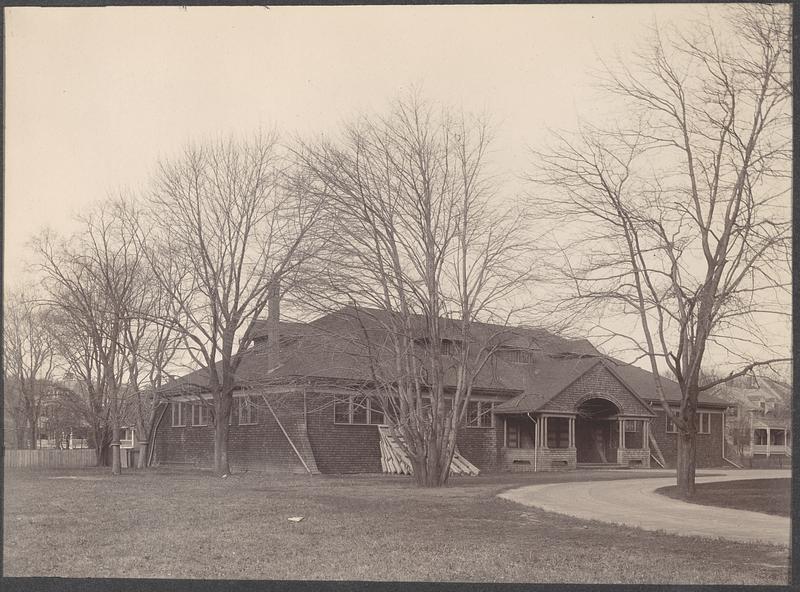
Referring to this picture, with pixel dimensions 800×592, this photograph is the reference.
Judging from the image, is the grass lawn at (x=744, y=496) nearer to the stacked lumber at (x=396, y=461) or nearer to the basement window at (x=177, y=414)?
the stacked lumber at (x=396, y=461)

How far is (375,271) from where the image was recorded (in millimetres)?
20781

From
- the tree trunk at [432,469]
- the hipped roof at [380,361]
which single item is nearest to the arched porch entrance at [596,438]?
the hipped roof at [380,361]

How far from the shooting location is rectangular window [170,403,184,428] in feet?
124

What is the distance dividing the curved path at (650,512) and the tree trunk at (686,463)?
39 centimetres

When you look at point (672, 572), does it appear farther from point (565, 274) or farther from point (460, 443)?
point (460, 443)

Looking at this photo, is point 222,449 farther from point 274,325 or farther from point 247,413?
point 274,325

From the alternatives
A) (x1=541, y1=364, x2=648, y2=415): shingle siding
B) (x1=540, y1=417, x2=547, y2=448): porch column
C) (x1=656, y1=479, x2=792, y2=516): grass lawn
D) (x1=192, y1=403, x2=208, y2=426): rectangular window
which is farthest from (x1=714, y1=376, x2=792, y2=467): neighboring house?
(x1=192, y1=403, x2=208, y2=426): rectangular window

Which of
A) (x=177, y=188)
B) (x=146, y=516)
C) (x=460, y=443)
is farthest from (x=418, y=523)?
(x=460, y=443)

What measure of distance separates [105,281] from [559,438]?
1891 centimetres

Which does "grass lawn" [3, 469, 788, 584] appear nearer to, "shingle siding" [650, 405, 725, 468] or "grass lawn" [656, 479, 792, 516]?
"grass lawn" [656, 479, 792, 516]

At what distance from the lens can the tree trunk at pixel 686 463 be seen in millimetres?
17953

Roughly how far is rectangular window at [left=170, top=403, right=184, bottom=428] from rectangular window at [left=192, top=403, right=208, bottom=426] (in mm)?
1220

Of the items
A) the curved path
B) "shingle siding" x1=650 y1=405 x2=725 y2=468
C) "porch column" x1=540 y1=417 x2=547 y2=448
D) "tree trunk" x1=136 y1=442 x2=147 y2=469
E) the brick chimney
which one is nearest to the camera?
the curved path

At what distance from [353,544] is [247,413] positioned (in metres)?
20.2
